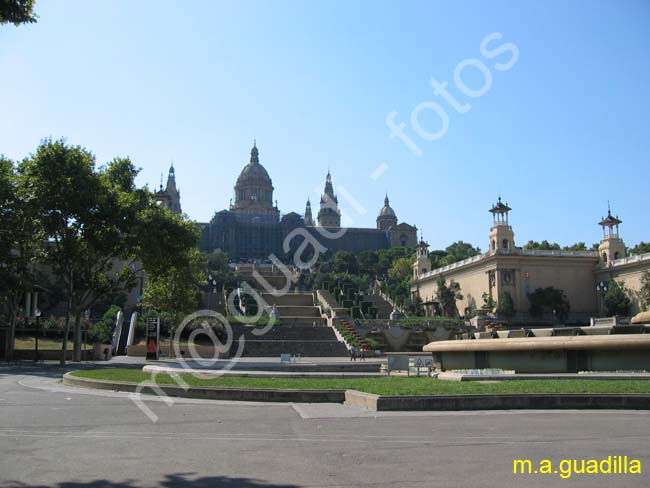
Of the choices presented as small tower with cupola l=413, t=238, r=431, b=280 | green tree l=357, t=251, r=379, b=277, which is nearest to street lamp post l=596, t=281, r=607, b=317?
small tower with cupola l=413, t=238, r=431, b=280

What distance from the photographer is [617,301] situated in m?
84.0

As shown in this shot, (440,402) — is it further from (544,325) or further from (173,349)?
(544,325)

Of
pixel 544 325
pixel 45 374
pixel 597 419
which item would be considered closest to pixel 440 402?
pixel 597 419

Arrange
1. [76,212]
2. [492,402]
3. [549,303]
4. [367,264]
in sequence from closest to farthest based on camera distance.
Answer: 1. [492,402]
2. [76,212]
3. [549,303]
4. [367,264]

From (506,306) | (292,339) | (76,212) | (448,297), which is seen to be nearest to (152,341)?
(76,212)

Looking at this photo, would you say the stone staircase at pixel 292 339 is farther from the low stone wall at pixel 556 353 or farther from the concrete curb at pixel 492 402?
the concrete curb at pixel 492 402

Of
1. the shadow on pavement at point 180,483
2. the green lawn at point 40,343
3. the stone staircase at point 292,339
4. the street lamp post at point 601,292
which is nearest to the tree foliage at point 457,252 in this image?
the street lamp post at point 601,292

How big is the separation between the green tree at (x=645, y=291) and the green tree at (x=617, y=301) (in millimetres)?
2245

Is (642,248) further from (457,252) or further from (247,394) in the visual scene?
(247,394)

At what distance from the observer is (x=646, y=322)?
21.0m

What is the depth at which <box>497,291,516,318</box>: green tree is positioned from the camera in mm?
87125

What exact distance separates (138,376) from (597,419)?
1318 centimetres

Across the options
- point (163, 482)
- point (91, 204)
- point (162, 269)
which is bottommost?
point (163, 482)

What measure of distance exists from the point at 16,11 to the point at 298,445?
8072 millimetres
